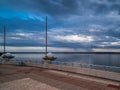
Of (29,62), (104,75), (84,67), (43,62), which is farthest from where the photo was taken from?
(29,62)

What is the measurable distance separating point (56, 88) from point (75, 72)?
515 centimetres

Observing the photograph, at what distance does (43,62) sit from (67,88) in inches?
386

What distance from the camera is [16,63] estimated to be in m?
20.9

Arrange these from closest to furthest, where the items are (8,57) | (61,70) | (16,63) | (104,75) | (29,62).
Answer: (104,75) → (61,70) → (29,62) → (16,63) → (8,57)

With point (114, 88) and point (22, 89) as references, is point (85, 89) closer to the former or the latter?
point (114, 88)

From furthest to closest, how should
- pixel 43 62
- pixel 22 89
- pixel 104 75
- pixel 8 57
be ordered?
pixel 8 57, pixel 43 62, pixel 104 75, pixel 22 89

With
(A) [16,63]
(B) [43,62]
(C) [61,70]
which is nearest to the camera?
(C) [61,70]

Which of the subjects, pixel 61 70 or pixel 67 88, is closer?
pixel 67 88

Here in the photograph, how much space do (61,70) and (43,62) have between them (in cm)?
396

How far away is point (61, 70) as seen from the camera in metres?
14.0

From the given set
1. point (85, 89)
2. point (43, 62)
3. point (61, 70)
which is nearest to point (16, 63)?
point (43, 62)

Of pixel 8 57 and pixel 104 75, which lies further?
pixel 8 57

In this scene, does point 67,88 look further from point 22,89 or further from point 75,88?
point 22,89

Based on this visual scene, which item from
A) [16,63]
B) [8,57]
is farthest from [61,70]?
[8,57]
